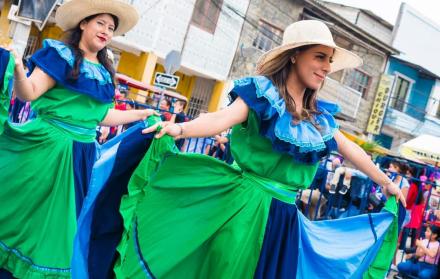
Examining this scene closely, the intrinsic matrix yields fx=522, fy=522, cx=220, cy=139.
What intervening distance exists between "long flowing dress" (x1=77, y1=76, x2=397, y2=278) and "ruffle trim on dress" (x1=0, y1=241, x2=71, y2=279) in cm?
30

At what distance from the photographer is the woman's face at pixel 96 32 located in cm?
354

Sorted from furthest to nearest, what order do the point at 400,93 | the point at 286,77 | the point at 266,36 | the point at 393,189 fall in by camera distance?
1. the point at 400,93
2. the point at 266,36
3. the point at 393,189
4. the point at 286,77

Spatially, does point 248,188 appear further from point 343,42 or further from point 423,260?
point 343,42

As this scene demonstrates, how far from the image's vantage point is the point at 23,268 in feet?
10.3

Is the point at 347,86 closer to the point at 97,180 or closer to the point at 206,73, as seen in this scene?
the point at 206,73

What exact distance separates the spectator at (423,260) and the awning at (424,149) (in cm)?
522

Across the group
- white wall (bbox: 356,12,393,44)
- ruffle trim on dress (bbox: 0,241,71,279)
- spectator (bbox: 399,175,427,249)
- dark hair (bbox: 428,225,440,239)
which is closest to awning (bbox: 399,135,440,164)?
spectator (bbox: 399,175,427,249)

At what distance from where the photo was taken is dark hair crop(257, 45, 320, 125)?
2.85 meters

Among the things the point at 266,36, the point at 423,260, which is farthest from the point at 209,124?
the point at 266,36

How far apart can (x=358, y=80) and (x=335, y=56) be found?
74.8ft

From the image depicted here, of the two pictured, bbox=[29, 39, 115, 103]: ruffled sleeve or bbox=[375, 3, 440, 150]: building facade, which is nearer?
bbox=[29, 39, 115, 103]: ruffled sleeve

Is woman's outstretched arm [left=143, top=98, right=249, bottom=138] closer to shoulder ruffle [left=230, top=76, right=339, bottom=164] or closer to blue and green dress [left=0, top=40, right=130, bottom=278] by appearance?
shoulder ruffle [left=230, top=76, right=339, bottom=164]

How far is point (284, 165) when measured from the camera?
2.76 metres

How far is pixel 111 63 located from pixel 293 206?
1.82 meters
